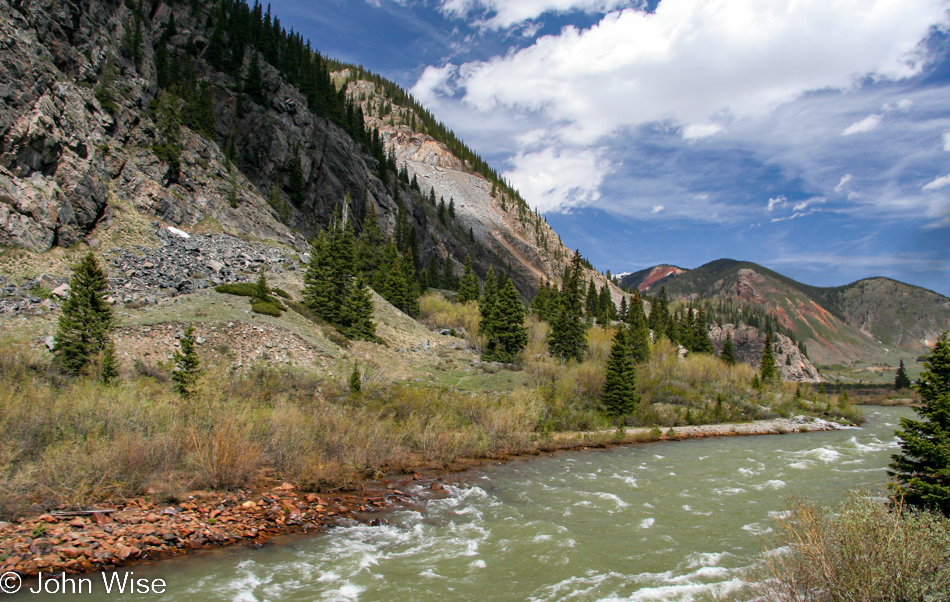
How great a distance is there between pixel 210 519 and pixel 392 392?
15.6 m

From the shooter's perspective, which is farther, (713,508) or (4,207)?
(4,207)

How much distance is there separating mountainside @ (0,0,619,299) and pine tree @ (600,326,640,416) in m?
43.4

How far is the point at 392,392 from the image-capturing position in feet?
93.2

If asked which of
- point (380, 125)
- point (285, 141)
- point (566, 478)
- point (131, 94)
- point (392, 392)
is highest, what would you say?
→ point (380, 125)

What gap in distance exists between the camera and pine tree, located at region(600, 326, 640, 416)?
40906 millimetres

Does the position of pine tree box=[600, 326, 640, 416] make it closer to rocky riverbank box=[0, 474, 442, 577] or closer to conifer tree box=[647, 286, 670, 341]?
rocky riverbank box=[0, 474, 442, 577]

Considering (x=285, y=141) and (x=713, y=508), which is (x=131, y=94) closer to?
(x=285, y=141)

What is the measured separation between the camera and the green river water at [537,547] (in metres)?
10.6

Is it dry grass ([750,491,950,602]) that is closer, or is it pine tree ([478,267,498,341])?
dry grass ([750,491,950,602])

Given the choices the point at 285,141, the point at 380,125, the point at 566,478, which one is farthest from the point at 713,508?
the point at 380,125

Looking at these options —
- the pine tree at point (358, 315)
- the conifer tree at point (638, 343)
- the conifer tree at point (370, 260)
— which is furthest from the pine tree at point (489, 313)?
the conifer tree at point (638, 343)

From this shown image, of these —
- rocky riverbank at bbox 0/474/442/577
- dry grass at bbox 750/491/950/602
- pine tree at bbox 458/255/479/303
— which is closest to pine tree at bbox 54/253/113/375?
rocky riverbank at bbox 0/474/442/577

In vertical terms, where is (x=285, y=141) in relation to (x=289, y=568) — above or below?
above

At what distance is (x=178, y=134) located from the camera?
57750 millimetres
